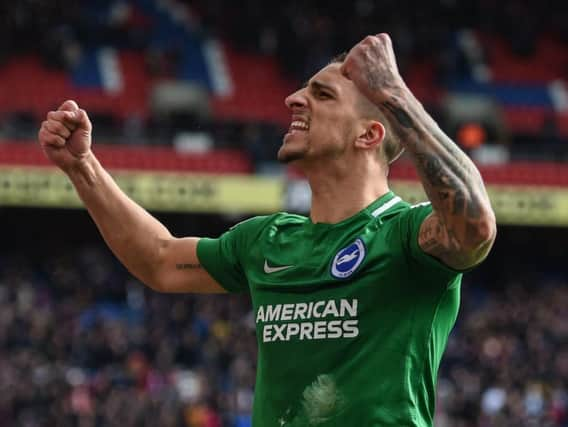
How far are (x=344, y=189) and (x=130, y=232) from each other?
78 centimetres

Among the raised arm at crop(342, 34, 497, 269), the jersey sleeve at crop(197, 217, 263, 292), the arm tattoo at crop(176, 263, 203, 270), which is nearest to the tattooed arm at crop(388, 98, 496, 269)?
the raised arm at crop(342, 34, 497, 269)

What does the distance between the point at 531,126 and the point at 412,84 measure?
8.20 feet

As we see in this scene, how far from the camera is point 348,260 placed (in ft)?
12.4

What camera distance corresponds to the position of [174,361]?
17.8 meters

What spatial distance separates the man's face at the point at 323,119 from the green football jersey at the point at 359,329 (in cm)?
25

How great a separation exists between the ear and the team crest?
36 cm

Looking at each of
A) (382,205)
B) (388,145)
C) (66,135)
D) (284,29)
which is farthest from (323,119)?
(284,29)

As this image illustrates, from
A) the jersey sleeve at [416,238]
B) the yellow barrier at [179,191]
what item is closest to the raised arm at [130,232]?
the jersey sleeve at [416,238]

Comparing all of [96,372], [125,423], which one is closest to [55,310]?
[96,372]

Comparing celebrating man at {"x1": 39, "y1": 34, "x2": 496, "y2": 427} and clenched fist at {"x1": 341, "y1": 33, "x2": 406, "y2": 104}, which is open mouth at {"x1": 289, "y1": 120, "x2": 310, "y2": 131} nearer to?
celebrating man at {"x1": 39, "y1": 34, "x2": 496, "y2": 427}

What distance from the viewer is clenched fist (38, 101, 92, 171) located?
13.8 ft

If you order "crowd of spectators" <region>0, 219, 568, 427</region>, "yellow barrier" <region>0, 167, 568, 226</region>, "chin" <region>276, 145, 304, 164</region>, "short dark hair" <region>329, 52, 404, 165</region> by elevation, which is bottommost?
"crowd of spectators" <region>0, 219, 568, 427</region>

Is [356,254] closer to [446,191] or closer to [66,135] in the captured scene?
[446,191]

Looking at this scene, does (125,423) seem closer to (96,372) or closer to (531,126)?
(96,372)
